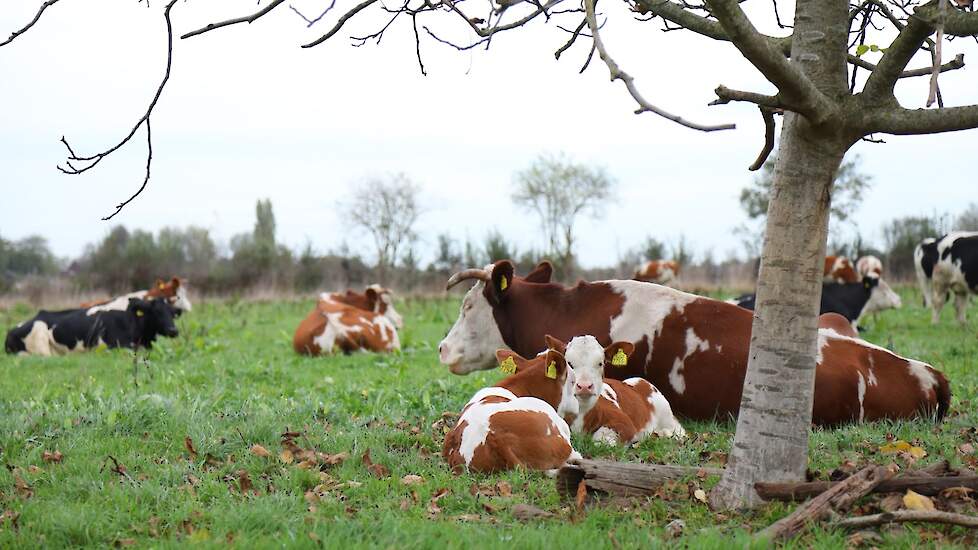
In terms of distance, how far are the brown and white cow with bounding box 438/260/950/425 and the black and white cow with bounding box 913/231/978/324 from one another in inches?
420

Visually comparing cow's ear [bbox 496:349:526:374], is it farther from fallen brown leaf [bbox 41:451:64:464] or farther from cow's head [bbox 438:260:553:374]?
fallen brown leaf [bbox 41:451:64:464]

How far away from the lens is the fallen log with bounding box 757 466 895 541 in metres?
3.98

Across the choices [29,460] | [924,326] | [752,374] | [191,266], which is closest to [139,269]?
[191,266]

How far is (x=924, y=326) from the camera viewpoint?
1627 cm

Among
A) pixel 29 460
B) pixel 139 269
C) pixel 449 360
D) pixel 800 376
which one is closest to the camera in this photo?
pixel 800 376

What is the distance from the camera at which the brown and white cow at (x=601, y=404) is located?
19.8 feet

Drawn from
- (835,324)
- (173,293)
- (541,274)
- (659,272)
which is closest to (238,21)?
(541,274)

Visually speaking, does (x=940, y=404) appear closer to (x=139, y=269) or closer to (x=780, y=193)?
(x=780, y=193)

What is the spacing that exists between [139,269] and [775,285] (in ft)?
116

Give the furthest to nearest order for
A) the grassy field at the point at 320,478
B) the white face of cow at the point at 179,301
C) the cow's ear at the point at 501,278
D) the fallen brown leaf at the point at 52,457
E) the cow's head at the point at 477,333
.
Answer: the white face of cow at the point at 179,301
the cow's head at the point at 477,333
the cow's ear at the point at 501,278
the fallen brown leaf at the point at 52,457
the grassy field at the point at 320,478

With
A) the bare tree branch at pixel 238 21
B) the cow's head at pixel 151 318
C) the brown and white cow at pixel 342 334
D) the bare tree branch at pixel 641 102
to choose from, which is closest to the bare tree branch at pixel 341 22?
the bare tree branch at pixel 238 21

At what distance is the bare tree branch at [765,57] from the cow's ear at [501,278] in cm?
426

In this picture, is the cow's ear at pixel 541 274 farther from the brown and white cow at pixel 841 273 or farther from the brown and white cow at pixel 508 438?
the brown and white cow at pixel 841 273

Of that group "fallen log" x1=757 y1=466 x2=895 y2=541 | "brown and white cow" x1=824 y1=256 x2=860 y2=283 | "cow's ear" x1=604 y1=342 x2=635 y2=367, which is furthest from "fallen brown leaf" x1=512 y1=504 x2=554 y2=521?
"brown and white cow" x1=824 y1=256 x2=860 y2=283
